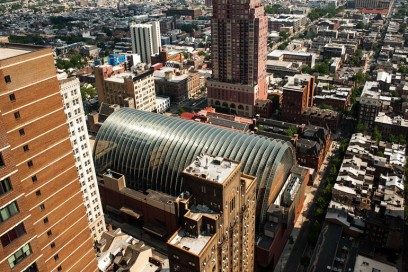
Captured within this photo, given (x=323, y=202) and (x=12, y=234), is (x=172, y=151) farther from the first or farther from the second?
(x=12, y=234)

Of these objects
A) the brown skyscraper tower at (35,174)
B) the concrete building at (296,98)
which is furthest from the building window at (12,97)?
the concrete building at (296,98)

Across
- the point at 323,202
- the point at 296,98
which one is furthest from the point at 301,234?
the point at 296,98

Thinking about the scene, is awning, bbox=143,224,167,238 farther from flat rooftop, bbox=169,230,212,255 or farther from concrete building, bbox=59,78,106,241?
flat rooftop, bbox=169,230,212,255

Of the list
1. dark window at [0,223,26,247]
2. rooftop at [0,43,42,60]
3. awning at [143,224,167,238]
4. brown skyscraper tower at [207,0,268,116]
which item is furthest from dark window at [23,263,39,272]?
brown skyscraper tower at [207,0,268,116]

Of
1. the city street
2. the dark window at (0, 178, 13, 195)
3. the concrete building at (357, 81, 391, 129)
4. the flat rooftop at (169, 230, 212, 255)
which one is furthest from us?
the concrete building at (357, 81, 391, 129)

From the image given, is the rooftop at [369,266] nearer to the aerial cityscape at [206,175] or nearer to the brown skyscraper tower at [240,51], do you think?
the aerial cityscape at [206,175]

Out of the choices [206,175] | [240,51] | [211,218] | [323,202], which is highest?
[240,51]
